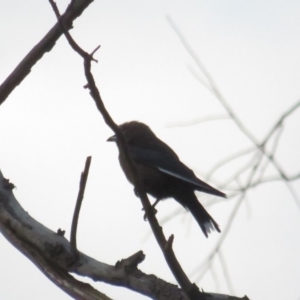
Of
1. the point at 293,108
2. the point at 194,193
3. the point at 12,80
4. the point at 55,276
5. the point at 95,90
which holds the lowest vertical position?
the point at 55,276

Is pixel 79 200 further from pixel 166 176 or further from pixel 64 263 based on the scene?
pixel 166 176

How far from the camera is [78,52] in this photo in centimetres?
265

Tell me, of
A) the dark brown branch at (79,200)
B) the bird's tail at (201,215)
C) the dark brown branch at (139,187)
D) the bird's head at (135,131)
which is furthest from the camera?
the bird's head at (135,131)

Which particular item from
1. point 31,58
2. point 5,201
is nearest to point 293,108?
point 31,58

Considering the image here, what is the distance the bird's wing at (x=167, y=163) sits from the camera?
→ 5.20 m

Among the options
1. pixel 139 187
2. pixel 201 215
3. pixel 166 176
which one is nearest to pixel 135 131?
pixel 166 176

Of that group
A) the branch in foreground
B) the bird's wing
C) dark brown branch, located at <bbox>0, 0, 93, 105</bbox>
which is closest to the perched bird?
the bird's wing

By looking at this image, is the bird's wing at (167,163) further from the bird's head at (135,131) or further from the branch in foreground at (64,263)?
the branch in foreground at (64,263)

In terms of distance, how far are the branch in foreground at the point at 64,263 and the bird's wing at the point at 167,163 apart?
5.22 feet

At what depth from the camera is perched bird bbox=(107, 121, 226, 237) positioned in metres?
5.25

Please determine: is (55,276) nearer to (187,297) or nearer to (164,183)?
(187,297)

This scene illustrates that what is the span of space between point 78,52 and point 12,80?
113 centimetres

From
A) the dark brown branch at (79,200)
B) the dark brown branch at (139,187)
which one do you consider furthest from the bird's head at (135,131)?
the dark brown branch at (139,187)

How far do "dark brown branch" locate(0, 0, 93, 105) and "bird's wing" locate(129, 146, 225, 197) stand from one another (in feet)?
5.66
